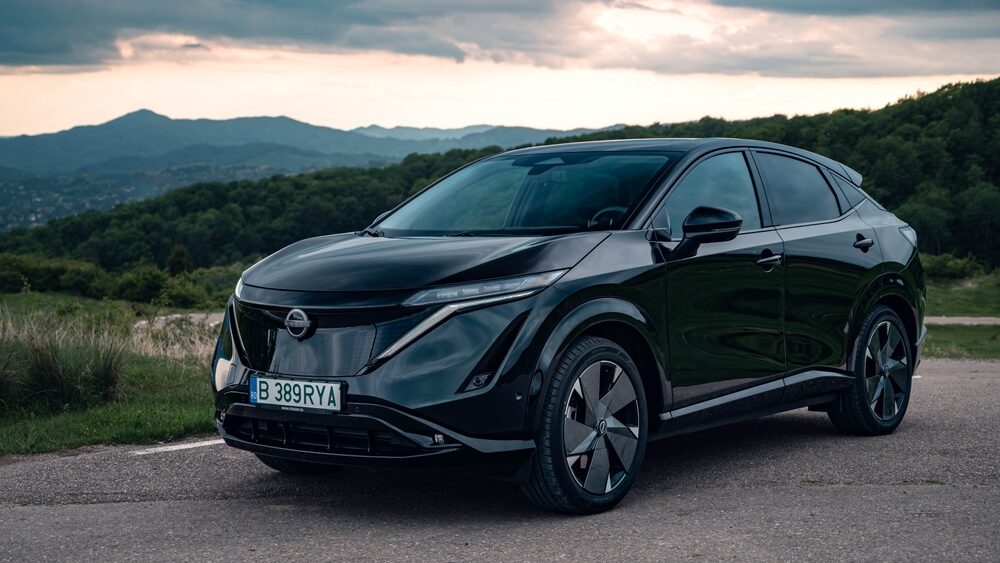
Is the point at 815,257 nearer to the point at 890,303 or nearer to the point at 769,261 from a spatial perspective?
the point at 769,261

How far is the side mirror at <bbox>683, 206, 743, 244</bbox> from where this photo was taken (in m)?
5.60

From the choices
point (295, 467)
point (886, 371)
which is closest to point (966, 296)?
point (886, 371)

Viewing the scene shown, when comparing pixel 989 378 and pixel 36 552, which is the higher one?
pixel 36 552

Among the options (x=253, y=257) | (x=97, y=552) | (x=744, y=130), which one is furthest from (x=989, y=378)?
(x=744, y=130)

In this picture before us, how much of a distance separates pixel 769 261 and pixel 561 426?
1.93 m

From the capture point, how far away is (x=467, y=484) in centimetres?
593

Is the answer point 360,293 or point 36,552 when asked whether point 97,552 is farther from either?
point 360,293

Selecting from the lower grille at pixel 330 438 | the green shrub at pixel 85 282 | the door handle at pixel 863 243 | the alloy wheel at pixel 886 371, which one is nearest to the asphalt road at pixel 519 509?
the alloy wheel at pixel 886 371

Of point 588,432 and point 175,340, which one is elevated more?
point 588,432

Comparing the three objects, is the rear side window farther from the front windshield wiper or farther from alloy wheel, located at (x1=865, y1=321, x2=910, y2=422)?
the front windshield wiper

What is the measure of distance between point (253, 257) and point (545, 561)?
92675 millimetres

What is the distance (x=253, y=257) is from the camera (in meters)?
94.7

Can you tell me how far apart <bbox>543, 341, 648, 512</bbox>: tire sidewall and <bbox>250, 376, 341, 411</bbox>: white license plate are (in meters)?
0.93

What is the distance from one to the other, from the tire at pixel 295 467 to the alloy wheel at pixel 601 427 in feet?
5.59
